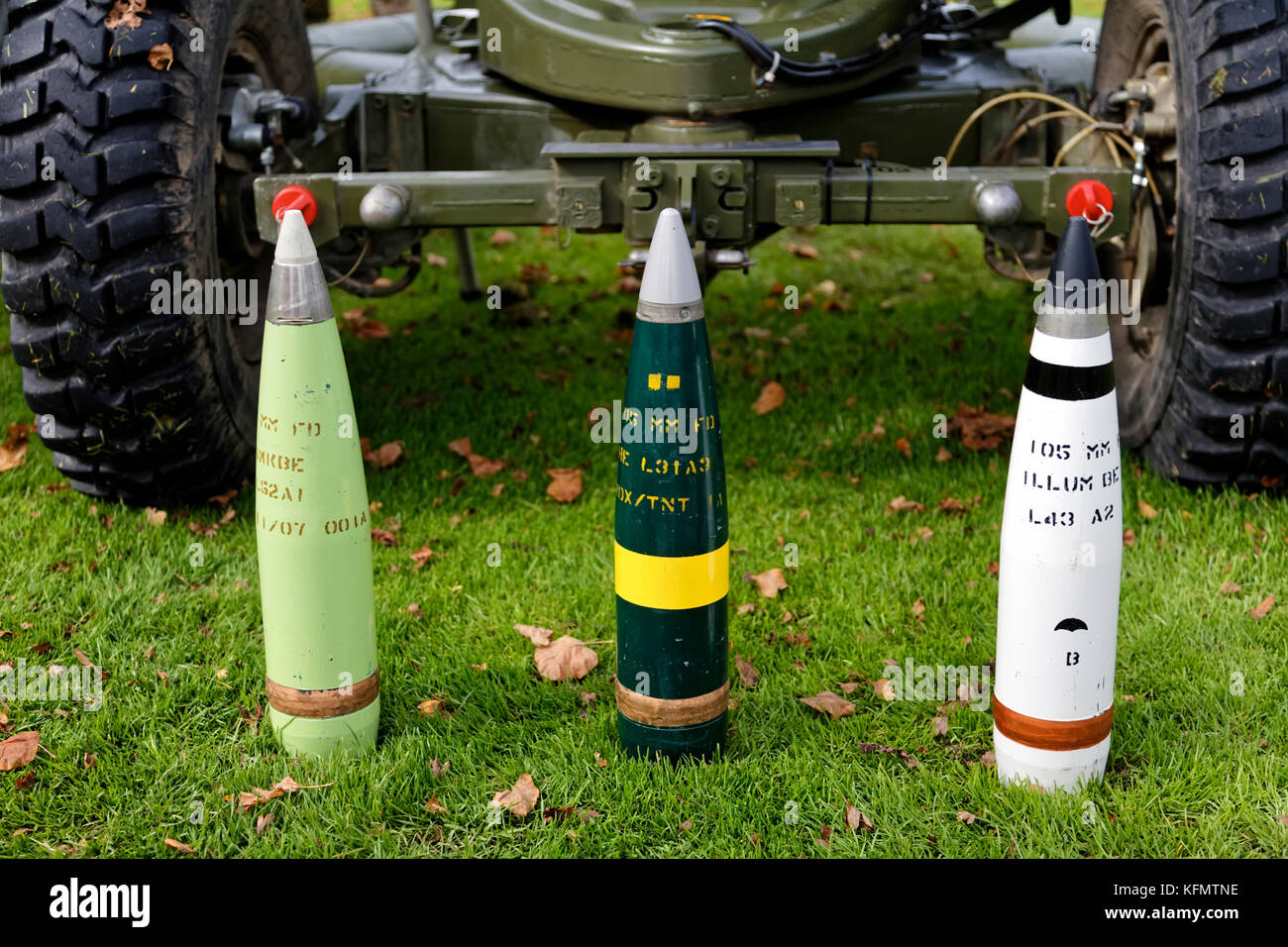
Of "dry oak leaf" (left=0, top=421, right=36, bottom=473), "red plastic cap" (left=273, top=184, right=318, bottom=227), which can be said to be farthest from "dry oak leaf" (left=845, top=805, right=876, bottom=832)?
"dry oak leaf" (left=0, top=421, right=36, bottom=473)

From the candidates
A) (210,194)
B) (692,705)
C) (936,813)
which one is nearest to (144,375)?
(210,194)

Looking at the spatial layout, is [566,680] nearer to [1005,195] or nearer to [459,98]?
[1005,195]

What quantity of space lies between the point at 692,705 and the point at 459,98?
2675 millimetres

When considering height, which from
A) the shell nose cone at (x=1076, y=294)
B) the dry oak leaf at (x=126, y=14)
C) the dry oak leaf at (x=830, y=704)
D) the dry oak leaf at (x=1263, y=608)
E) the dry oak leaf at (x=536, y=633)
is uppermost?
the dry oak leaf at (x=126, y=14)

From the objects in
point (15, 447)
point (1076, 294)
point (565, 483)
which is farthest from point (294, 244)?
point (15, 447)

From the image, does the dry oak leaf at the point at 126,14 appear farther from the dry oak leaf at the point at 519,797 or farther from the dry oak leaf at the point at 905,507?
the dry oak leaf at the point at 905,507

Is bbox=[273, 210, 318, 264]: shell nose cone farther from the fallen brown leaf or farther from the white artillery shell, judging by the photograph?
the white artillery shell

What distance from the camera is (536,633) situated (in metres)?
3.96

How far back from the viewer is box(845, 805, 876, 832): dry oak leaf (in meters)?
3.15

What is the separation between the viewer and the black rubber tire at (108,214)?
4027mm

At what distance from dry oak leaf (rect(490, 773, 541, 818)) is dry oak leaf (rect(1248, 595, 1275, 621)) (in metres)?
2.14

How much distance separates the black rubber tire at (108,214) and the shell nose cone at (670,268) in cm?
175

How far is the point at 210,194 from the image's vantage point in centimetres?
426

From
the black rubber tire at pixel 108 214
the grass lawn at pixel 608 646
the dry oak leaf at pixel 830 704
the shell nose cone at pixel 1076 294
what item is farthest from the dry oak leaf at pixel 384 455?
the shell nose cone at pixel 1076 294
